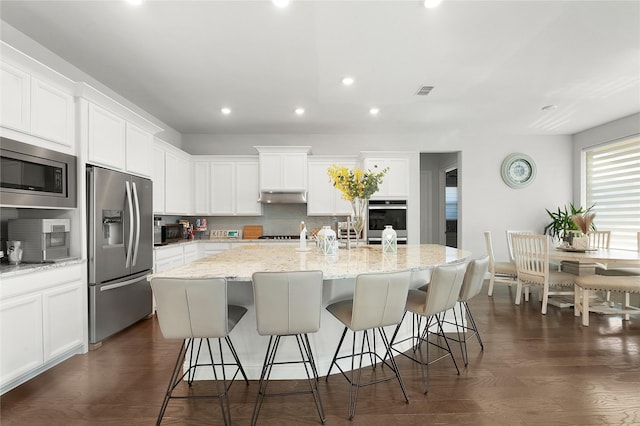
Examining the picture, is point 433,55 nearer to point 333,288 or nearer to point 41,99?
point 333,288

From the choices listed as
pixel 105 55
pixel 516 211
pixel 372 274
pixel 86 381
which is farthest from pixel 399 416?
pixel 516 211

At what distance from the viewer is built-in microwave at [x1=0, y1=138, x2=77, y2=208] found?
2477 millimetres

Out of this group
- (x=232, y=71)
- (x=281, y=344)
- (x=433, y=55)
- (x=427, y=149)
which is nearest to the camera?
(x=281, y=344)

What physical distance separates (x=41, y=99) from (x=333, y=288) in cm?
278

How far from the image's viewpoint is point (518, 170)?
21.4ft

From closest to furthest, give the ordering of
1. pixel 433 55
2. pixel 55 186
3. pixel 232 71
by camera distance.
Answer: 1. pixel 55 186
2. pixel 433 55
3. pixel 232 71

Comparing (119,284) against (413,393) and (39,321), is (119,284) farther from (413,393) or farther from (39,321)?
(413,393)

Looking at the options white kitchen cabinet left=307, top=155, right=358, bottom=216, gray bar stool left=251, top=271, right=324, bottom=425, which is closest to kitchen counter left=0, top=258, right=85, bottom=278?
gray bar stool left=251, top=271, right=324, bottom=425

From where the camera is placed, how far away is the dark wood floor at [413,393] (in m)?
2.13

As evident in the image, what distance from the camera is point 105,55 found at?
3.29 m

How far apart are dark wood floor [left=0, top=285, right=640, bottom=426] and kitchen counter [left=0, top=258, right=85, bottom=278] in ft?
2.78

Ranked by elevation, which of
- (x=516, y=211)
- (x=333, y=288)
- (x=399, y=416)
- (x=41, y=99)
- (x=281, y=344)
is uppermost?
(x=41, y=99)

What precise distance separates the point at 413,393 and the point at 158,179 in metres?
4.17

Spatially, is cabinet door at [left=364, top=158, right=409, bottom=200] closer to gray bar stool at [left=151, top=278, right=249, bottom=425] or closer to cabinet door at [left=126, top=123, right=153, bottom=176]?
cabinet door at [left=126, top=123, right=153, bottom=176]
